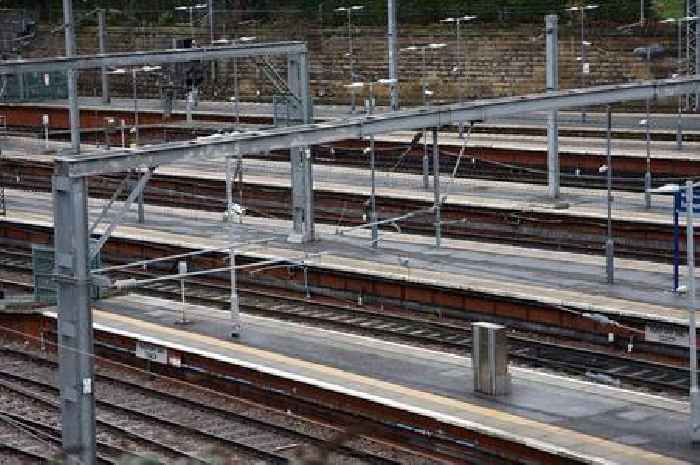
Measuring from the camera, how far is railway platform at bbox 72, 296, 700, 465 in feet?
57.1

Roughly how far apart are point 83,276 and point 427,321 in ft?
31.7

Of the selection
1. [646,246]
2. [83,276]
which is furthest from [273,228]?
[83,276]

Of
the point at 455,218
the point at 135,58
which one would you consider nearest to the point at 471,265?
the point at 455,218

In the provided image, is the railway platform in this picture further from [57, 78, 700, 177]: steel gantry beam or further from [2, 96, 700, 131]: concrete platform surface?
[2, 96, 700, 131]: concrete platform surface

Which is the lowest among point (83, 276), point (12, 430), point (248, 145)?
point (12, 430)

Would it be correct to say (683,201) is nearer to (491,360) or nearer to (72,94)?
(491,360)

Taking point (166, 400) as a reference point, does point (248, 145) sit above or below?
above

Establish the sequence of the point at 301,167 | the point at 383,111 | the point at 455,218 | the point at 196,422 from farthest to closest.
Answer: the point at 383,111
the point at 455,218
the point at 301,167
the point at 196,422

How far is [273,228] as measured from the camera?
33594 mm

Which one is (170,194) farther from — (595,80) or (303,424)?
(303,424)

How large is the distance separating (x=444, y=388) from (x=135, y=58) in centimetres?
1188

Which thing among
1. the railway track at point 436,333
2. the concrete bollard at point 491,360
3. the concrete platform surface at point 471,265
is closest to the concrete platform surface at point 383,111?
the concrete platform surface at point 471,265

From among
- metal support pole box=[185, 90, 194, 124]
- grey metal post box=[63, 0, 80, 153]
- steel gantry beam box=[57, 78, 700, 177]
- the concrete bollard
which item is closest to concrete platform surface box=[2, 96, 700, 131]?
metal support pole box=[185, 90, 194, 124]

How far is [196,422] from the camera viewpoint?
20406 millimetres
